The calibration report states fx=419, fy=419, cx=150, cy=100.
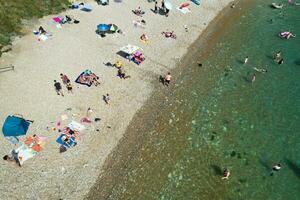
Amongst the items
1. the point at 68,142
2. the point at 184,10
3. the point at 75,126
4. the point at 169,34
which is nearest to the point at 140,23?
the point at 169,34

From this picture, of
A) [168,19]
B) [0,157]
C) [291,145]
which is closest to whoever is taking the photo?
[0,157]

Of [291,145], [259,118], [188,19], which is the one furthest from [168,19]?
[291,145]

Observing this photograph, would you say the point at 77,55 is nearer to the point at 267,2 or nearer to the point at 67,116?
the point at 67,116

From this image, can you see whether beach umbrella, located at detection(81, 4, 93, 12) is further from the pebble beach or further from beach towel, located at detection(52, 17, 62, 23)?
beach towel, located at detection(52, 17, 62, 23)

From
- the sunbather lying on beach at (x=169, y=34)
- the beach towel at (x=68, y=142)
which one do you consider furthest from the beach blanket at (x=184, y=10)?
the beach towel at (x=68, y=142)

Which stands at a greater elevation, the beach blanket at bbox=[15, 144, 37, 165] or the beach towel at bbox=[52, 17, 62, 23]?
the beach blanket at bbox=[15, 144, 37, 165]

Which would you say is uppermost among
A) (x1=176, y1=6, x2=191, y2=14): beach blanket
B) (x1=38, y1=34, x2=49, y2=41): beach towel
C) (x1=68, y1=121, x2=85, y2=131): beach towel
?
(x1=68, y1=121, x2=85, y2=131): beach towel

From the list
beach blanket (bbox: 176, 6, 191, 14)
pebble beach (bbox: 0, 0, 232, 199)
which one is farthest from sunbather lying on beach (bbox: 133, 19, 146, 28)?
beach blanket (bbox: 176, 6, 191, 14)
